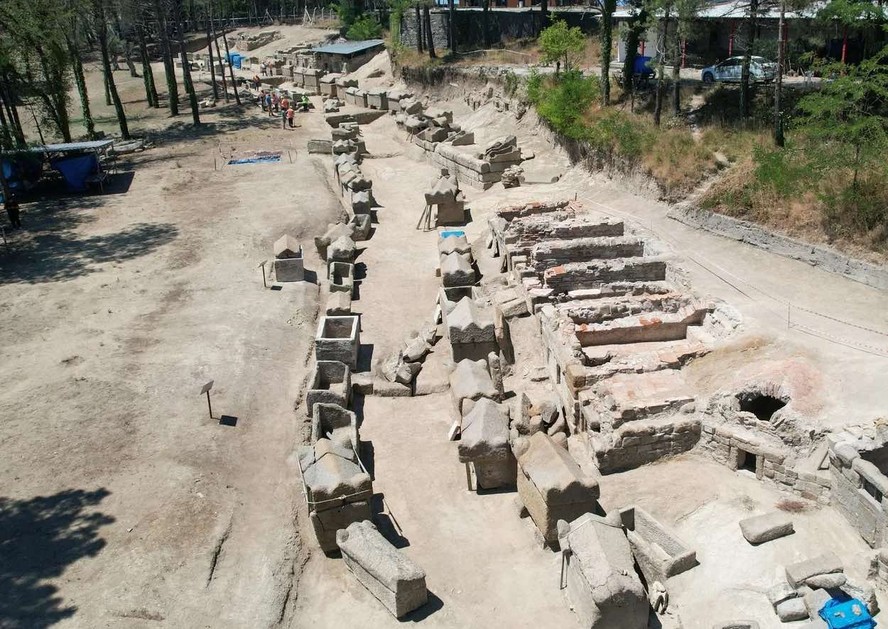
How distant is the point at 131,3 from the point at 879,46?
36827mm

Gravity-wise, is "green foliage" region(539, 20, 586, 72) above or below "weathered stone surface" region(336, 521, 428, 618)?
above

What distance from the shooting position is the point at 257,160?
3009 cm

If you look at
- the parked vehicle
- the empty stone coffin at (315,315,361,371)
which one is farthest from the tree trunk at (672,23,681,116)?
the empty stone coffin at (315,315,361,371)

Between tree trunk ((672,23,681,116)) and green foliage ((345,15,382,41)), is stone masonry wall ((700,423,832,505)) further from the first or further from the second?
green foliage ((345,15,382,41))

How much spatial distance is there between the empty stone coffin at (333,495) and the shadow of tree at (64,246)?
37.1 feet

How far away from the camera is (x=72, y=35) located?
34500mm

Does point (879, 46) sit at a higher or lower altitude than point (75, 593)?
higher

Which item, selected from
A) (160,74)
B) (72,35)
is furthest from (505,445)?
(160,74)

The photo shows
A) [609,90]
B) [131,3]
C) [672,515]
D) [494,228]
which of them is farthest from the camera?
[131,3]

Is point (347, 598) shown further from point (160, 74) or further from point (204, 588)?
point (160, 74)

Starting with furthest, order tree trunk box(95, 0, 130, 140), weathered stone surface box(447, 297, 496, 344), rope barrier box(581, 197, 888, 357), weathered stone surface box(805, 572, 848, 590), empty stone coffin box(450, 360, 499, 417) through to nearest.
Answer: tree trunk box(95, 0, 130, 140)
weathered stone surface box(447, 297, 496, 344)
empty stone coffin box(450, 360, 499, 417)
rope barrier box(581, 197, 888, 357)
weathered stone surface box(805, 572, 848, 590)

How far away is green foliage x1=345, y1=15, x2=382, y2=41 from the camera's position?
2160 inches

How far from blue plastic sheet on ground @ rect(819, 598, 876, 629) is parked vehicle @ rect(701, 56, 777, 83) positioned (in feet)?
58.2

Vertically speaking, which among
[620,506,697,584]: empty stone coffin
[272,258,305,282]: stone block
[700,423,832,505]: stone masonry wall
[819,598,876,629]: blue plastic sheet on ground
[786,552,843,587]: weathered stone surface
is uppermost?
[272,258,305,282]: stone block
